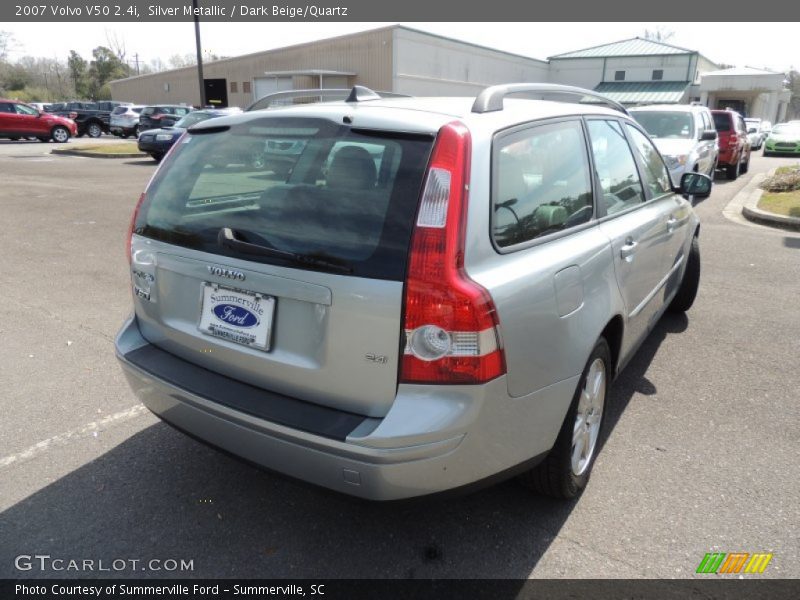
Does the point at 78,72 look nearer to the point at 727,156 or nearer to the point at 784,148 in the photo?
the point at 784,148

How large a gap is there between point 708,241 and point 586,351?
6884 mm

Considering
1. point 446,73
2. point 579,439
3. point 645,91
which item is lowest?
point 579,439

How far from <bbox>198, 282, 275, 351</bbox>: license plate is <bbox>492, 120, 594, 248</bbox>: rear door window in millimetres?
907

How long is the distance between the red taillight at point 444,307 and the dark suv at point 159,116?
1023 inches

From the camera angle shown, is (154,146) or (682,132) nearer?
(682,132)

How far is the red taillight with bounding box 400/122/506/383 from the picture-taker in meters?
1.99

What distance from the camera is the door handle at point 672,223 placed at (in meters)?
3.97

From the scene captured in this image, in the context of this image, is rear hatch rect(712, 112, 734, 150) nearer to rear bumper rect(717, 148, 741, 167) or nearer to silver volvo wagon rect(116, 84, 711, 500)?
rear bumper rect(717, 148, 741, 167)

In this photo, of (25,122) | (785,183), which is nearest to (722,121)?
(785,183)

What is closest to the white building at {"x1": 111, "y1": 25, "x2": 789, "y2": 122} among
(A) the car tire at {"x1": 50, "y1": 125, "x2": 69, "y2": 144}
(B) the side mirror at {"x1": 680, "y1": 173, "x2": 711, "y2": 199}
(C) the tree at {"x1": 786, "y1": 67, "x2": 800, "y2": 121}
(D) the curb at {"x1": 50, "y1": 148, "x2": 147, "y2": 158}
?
(A) the car tire at {"x1": 50, "y1": 125, "x2": 69, "y2": 144}

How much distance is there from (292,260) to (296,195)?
12.0 inches

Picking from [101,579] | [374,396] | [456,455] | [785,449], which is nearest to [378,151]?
[374,396]

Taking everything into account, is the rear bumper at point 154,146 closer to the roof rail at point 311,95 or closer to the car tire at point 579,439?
the roof rail at point 311,95

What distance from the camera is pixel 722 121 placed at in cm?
1666
